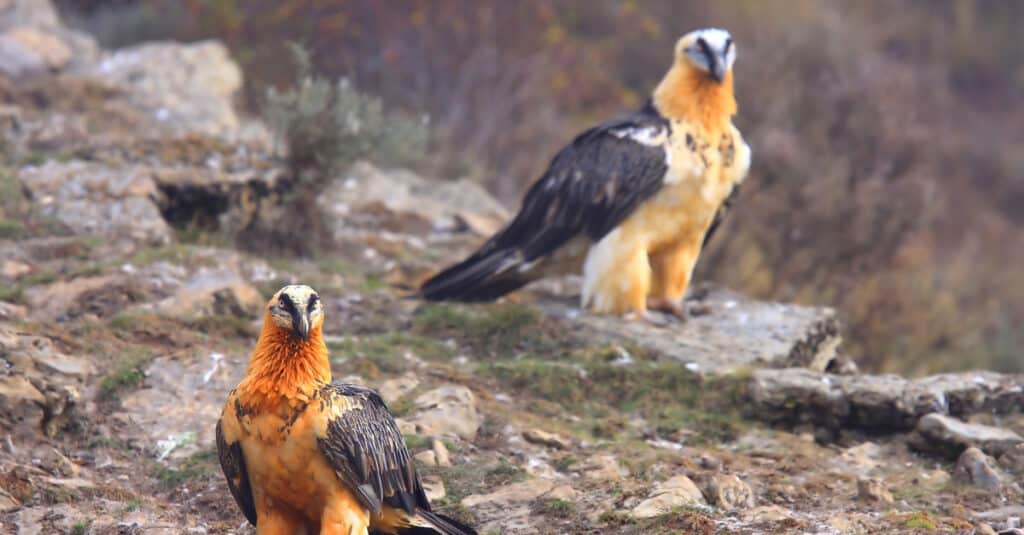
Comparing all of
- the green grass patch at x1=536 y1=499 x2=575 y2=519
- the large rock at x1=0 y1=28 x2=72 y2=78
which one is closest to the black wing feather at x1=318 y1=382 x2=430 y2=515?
the green grass patch at x1=536 y1=499 x2=575 y2=519

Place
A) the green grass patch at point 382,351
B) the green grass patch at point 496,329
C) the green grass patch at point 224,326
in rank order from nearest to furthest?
the green grass patch at point 382,351 → the green grass patch at point 224,326 → the green grass patch at point 496,329

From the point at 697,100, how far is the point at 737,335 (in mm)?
1437

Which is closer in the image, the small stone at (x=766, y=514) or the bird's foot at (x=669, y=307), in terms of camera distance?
the small stone at (x=766, y=514)

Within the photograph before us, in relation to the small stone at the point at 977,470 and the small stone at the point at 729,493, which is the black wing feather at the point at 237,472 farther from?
the small stone at the point at 977,470

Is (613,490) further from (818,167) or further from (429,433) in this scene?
(818,167)

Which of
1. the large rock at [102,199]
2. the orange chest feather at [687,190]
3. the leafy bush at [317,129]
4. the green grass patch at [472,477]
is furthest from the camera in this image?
the leafy bush at [317,129]

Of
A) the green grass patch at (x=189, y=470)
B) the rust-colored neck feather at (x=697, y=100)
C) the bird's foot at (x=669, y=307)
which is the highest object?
the rust-colored neck feather at (x=697, y=100)

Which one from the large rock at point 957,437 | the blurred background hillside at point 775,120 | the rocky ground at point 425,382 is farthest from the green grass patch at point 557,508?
the blurred background hillside at point 775,120

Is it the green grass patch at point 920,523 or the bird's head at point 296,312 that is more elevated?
the bird's head at point 296,312

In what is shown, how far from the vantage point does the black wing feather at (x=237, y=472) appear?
5352 mm

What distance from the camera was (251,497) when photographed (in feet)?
17.8

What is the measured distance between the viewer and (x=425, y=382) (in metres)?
7.69

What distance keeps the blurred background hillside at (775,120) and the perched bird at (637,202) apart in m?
4.04

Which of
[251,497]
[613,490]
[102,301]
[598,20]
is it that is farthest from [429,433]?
[598,20]
